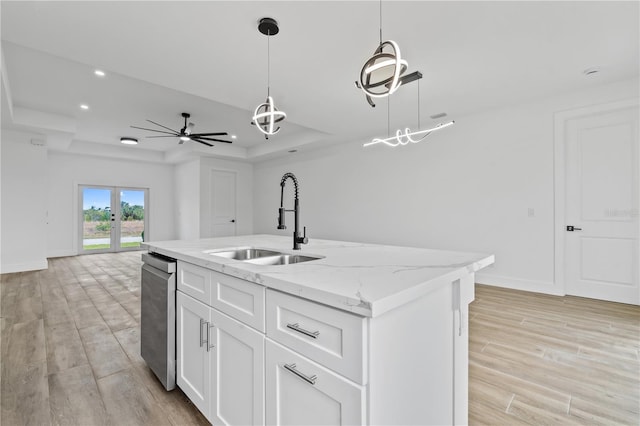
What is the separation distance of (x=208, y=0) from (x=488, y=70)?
9.11 ft

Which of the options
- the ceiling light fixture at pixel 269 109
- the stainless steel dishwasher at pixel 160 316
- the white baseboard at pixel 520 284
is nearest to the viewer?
the stainless steel dishwasher at pixel 160 316

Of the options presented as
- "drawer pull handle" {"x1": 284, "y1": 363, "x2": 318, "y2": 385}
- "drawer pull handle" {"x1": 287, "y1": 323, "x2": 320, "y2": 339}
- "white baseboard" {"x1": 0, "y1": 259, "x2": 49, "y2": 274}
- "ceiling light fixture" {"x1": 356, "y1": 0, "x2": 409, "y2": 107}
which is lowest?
"white baseboard" {"x1": 0, "y1": 259, "x2": 49, "y2": 274}

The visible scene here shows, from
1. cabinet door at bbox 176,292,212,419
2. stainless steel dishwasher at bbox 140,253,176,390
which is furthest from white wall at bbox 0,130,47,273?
cabinet door at bbox 176,292,212,419

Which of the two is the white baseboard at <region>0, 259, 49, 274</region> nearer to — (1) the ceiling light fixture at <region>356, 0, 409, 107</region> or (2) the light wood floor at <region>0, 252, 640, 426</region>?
(2) the light wood floor at <region>0, 252, 640, 426</region>

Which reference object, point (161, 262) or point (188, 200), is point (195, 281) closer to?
point (161, 262)

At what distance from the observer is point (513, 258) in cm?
409

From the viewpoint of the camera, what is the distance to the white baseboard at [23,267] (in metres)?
5.32

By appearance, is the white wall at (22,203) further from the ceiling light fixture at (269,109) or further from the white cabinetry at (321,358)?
the white cabinetry at (321,358)

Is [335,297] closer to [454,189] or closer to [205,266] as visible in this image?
[205,266]

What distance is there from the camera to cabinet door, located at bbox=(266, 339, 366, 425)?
2.74 ft

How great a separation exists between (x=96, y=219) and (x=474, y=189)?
9011mm

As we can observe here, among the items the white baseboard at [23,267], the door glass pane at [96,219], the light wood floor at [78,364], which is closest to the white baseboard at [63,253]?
the door glass pane at [96,219]

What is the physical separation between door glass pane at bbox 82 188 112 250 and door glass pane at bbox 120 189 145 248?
0.32 meters

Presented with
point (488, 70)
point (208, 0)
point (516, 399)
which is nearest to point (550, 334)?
point (516, 399)
